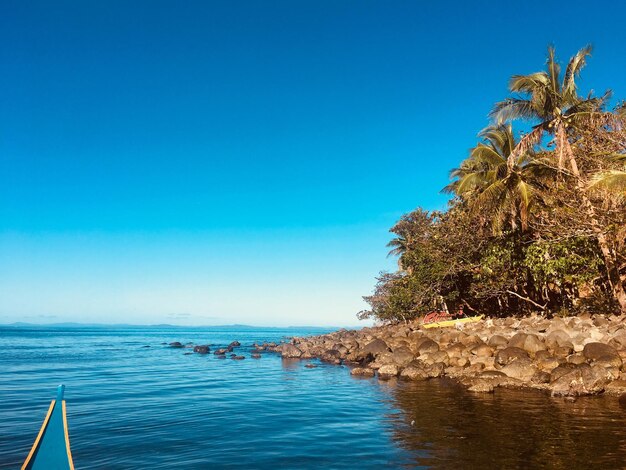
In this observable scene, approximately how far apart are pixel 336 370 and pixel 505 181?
14863 millimetres

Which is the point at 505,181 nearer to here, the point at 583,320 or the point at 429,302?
the point at 583,320

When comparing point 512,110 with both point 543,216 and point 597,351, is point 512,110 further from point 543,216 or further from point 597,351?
point 597,351

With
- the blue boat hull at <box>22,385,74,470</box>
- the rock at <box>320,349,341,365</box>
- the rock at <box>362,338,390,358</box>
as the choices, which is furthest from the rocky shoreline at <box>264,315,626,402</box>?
the blue boat hull at <box>22,385,74,470</box>

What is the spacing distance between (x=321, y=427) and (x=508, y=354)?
947 centimetres

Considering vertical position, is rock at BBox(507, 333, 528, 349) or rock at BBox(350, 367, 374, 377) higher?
rock at BBox(507, 333, 528, 349)

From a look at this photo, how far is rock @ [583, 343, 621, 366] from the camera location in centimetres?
1428

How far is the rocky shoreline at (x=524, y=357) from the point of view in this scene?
1370 centimetres

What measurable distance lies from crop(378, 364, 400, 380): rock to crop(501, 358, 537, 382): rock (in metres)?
5.19

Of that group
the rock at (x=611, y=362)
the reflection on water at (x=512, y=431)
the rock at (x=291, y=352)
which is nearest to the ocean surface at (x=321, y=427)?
the reflection on water at (x=512, y=431)

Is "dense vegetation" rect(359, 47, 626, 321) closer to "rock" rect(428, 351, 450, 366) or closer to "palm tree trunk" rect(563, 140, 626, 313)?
"palm tree trunk" rect(563, 140, 626, 313)

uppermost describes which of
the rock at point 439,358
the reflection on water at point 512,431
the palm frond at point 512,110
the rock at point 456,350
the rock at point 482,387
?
the palm frond at point 512,110

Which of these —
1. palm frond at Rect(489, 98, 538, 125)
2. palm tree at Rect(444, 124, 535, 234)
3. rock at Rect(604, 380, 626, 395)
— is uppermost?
palm frond at Rect(489, 98, 538, 125)

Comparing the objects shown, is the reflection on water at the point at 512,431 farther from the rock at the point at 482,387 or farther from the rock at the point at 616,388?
the rock at the point at 616,388

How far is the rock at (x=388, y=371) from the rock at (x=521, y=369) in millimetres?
5185
